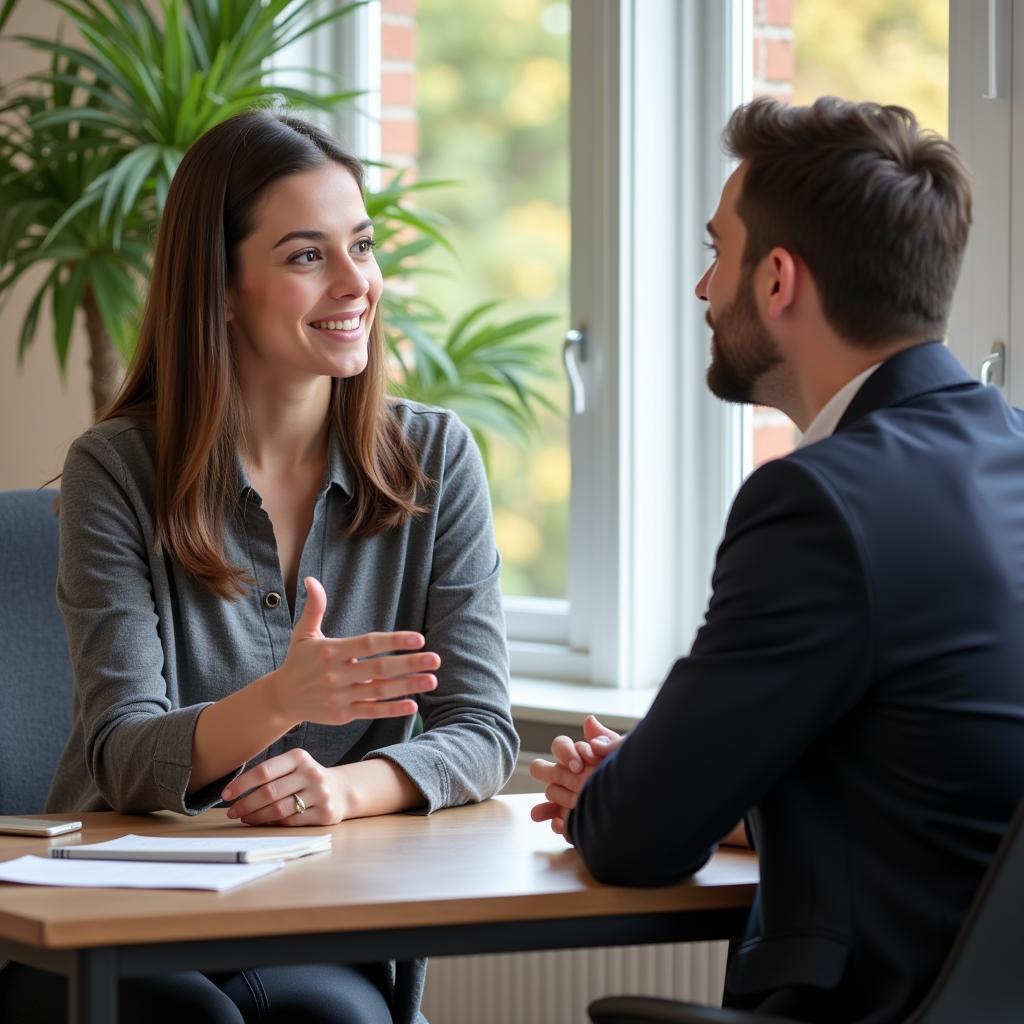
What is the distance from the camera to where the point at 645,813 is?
4.20 feet

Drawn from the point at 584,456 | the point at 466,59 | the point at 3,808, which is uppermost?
the point at 466,59

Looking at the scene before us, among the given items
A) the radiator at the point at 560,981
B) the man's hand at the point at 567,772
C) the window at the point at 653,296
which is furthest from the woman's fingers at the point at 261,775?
the window at the point at 653,296

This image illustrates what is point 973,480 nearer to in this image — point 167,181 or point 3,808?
point 3,808

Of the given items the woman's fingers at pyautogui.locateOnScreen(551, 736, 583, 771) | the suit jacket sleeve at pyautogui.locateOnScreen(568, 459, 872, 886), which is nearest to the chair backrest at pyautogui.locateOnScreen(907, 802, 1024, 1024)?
the suit jacket sleeve at pyautogui.locateOnScreen(568, 459, 872, 886)

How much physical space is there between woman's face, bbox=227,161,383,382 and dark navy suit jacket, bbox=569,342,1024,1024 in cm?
86

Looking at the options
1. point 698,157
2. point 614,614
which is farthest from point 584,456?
point 698,157

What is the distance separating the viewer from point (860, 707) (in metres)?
1.25

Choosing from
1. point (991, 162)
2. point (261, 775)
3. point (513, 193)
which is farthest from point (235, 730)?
point (513, 193)

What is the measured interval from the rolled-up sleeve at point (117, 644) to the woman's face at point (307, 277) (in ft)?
0.88

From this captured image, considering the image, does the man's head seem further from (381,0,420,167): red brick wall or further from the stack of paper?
(381,0,420,167): red brick wall

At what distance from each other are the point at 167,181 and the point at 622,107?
0.83 metres

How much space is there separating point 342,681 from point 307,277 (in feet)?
2.10

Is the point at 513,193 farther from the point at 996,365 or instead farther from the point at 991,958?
the point at 991,958

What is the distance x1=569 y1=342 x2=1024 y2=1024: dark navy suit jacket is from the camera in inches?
47.3
